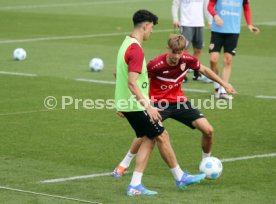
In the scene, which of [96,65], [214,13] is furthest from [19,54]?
[214,13]

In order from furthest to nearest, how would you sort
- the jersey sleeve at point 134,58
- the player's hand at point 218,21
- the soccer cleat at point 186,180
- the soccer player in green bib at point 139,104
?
the player's hand at point 218,21
the soccer cleat at point 186,180
the soccer player in green bib at point 139,104
the jersey sleeve at point 134,58

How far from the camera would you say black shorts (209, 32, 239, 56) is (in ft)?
63.1

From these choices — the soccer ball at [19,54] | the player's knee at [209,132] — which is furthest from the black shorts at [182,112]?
the soccer ball at [19,54]

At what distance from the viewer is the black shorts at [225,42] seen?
63.1 ft

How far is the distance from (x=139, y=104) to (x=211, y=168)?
1.37m

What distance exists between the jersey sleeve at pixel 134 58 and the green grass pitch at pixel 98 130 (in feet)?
5.12

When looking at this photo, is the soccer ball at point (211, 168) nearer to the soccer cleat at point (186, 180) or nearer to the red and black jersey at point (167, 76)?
the soccer cleat at point (186, 180)

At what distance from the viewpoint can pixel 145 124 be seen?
11.6 meters

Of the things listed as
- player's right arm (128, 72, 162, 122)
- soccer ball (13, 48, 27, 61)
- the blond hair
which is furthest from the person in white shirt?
player's right arm (128, 72, 162, 122)

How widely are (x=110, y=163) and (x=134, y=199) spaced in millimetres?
2112

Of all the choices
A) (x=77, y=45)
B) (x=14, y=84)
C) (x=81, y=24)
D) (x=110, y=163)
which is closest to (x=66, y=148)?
(x=110, y=163)

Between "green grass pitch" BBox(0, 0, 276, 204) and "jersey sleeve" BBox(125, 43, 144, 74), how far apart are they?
61.4 inches

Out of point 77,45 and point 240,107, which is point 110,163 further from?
point 77,45

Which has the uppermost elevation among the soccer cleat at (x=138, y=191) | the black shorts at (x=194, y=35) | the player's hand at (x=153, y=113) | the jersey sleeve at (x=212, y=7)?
the player's hand at (x=153, y=113)
